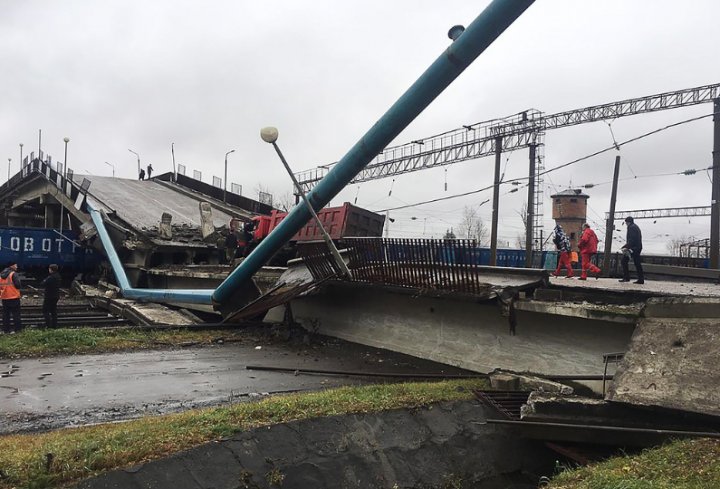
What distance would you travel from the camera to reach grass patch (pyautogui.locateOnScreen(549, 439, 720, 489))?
13.5 ft

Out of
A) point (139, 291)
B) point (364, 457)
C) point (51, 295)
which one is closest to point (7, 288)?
point (51, 295)

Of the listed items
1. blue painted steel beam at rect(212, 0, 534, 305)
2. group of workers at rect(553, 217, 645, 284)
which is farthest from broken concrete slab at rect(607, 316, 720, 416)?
group of workers at rect(553, 217, 645, 284)

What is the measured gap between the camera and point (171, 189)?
131ft

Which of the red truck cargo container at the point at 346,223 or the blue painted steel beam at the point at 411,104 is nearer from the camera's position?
the blue painted steel beam at the point at 411,104

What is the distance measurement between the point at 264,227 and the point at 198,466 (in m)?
16.5

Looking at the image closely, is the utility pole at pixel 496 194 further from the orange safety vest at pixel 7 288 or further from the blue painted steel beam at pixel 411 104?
the orange safety vest at pixel 7 288

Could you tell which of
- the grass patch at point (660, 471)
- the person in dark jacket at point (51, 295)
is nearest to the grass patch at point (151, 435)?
the grass patch at point (660, 471)

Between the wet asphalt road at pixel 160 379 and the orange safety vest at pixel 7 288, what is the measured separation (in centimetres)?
346

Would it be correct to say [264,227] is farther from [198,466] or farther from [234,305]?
[198,466]

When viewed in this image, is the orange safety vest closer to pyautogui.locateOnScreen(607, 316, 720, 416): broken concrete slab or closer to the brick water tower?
pyautogui.locateOnScreen(607, 316, 720, 416): broken concrete slab

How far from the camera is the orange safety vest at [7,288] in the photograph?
40.5 feet

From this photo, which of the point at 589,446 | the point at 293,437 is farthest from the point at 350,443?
the point at 589,446

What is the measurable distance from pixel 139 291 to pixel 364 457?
14.9 meters

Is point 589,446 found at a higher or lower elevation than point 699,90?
lower
